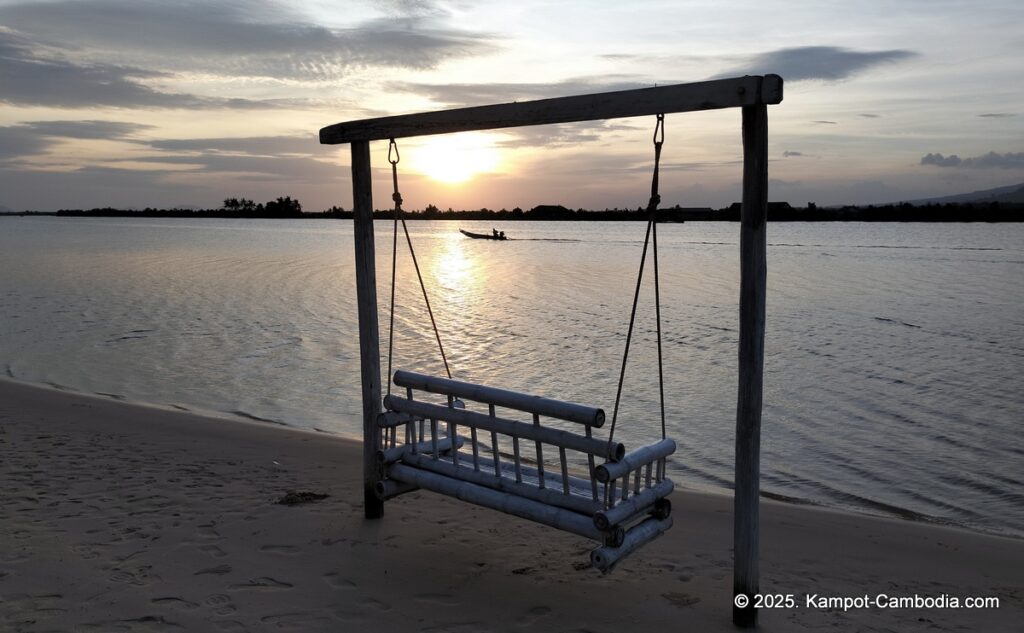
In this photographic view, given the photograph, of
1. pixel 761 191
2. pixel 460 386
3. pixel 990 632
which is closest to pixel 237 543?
pixel 460 386

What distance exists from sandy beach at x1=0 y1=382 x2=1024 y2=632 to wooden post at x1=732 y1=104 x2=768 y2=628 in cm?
38

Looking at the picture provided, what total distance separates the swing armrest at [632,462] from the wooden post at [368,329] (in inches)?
83.2

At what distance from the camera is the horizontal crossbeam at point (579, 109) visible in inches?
143

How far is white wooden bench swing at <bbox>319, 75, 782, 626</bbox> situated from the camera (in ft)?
12.5

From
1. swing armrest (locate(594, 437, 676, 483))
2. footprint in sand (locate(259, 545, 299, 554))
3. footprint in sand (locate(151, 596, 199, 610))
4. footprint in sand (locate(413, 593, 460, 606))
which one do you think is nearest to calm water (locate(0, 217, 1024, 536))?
swing armrest (locate(594, 437, 676, 483))

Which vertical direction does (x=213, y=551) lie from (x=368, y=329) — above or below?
below

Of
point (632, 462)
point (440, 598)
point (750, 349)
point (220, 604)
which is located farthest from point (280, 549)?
point (750, 349)

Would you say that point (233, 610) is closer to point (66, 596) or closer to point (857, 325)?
point (66, 596)

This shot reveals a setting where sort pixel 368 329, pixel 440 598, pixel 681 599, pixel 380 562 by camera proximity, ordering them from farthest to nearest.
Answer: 1. pixel 368 329
2. pixel 380 562
3. pixel 681 599
4. pixel 440 598

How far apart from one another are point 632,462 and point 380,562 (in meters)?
1.91

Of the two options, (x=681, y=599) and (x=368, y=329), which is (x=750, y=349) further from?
(x=368, y=329)

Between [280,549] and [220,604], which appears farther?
[280,549]

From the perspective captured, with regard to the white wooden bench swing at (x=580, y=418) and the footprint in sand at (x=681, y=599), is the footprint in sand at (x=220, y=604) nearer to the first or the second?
the white wooden bench swing at (x=580, y=418)

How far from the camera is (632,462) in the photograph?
4.12 meters
